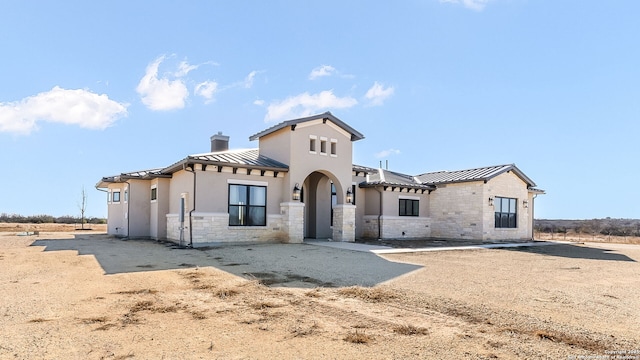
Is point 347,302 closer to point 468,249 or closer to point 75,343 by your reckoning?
point 75,343

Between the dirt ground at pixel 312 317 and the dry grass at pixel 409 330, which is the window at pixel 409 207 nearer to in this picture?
the dirt ground at pixel 312 317

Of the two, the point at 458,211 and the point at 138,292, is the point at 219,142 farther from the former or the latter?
the point at 138,292

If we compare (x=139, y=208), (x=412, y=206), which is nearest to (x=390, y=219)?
(x=412, y=206)

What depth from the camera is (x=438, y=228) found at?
22.4 m

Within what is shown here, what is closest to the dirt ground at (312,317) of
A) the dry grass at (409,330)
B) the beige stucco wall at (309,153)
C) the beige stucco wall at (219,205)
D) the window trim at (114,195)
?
the dry grass at (409,330)

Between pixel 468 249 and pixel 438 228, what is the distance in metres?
6.07

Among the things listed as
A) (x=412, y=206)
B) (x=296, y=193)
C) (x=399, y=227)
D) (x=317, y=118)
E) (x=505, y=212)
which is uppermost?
(x=317, y=118)

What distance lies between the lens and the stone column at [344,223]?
1811 cm

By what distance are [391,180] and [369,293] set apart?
49.9 feet

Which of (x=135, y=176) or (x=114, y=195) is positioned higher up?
(x=135, y=176)

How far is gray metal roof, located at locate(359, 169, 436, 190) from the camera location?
2079cm

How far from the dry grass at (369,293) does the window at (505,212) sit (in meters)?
16.0

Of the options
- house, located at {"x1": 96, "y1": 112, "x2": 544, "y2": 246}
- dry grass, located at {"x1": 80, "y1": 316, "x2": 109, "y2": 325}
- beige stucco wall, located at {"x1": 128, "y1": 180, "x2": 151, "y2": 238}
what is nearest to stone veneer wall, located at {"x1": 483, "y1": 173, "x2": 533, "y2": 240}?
house, located at {"x1": 96, "y1": 112, "x2": 544, "y2": 246}

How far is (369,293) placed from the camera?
273 inches
